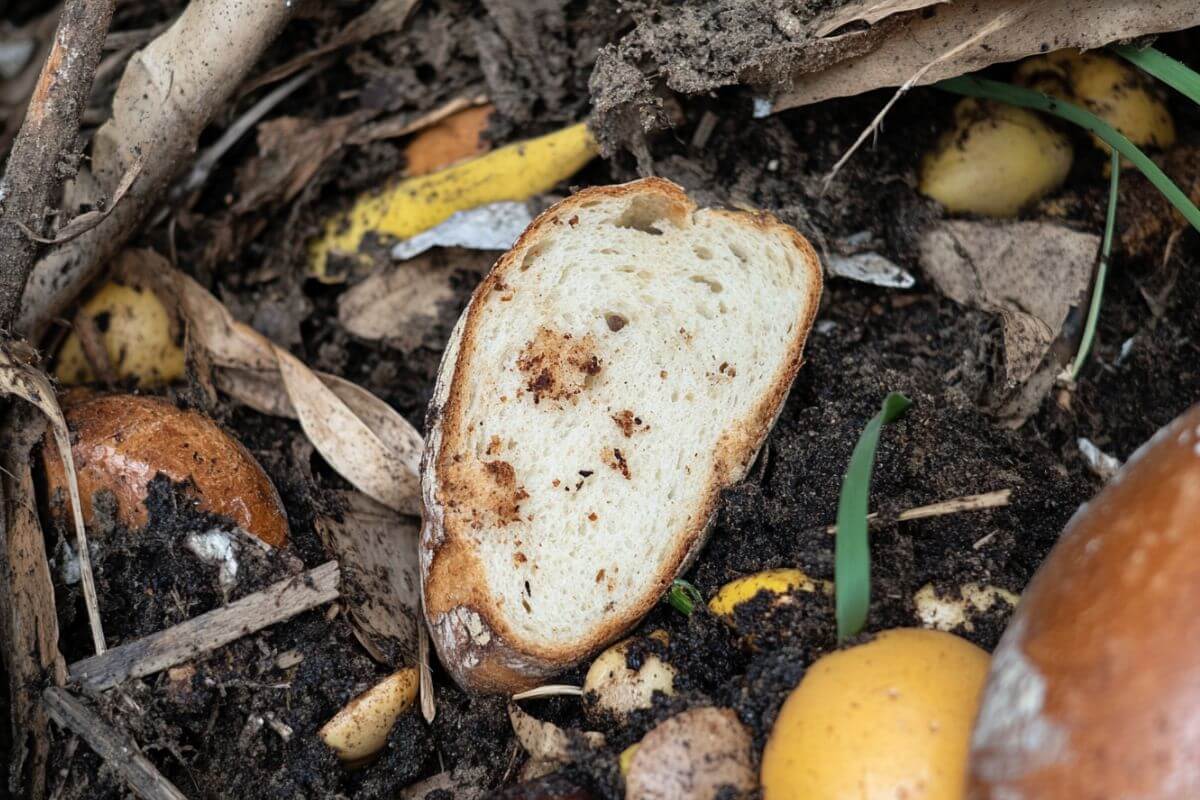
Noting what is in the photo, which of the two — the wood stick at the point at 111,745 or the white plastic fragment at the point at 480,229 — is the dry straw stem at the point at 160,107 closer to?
the white plastic fragment at the point at 480,229


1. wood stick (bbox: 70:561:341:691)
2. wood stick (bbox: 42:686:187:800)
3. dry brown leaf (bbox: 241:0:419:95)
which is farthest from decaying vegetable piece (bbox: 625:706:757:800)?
dry brown leaf (bbox: 241:0:419:95)

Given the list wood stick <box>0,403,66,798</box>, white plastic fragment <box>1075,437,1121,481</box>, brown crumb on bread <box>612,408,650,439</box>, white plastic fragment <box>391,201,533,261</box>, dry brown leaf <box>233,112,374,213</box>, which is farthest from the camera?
dry brown leaf <box>233,112,374,213</box>

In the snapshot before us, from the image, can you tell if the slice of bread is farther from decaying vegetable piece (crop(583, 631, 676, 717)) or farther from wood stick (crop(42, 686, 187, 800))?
wood stick (crop(42, 686, 187, 800))

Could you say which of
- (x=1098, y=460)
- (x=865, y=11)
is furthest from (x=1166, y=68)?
(x=1098, y=460)

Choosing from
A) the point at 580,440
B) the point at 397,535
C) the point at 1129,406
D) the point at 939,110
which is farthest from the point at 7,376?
the point at 1129,406

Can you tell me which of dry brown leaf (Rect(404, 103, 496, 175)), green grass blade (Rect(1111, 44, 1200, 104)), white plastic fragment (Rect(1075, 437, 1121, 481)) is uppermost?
dry brown leaf (Rect(404, 103, 496, 175))

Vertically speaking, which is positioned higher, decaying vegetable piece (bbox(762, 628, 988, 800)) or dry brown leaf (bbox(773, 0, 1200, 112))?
dry brown leaf (bbox(773, 0, 1200, 112))

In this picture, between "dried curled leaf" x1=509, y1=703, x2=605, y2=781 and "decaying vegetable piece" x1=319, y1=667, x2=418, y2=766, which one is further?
"decaying vegetable piece" x1=319, y1=667, x2=418, y2=766

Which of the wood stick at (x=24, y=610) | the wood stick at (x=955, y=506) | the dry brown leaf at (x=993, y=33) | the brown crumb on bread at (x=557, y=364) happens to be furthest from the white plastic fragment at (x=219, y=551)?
the dry brown leaf at (x=993, y=33)
